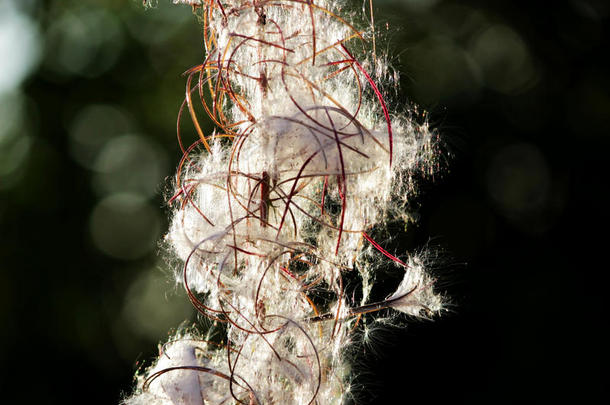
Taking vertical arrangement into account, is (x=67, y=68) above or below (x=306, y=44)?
above

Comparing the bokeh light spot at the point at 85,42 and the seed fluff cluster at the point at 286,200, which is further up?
the bokeh light spot at the point at 85,42

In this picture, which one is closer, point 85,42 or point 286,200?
point 286,200

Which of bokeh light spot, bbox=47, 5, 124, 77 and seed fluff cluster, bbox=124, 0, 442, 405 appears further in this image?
bokeh light spot, bbox=47, 5, 124, 77

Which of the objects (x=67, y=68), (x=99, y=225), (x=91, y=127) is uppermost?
(x=67, y=68)

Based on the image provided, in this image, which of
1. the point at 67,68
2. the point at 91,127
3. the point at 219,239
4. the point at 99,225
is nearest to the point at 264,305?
the point at 219,239

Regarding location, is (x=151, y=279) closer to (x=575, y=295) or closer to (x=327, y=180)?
(x=575, y=295)

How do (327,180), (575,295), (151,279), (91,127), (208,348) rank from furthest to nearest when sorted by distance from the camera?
(91,127)
(151,279)
(575,295)
(208,348)
(327,180)

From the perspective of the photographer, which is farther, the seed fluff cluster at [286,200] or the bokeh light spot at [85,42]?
the bokeh light spot at [85,42]

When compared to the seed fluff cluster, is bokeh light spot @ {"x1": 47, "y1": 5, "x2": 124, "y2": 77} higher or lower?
higher
